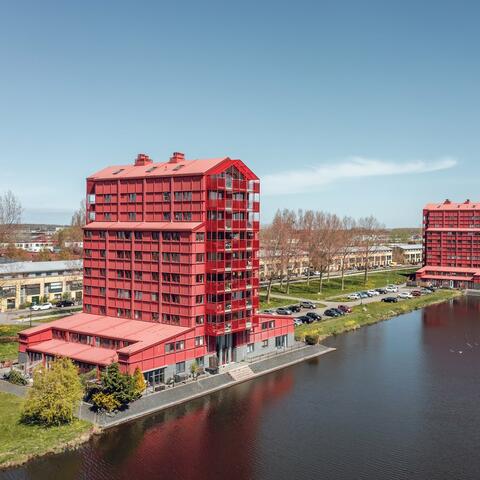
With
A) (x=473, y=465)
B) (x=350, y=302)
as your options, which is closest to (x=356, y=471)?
(x=473, y=465)

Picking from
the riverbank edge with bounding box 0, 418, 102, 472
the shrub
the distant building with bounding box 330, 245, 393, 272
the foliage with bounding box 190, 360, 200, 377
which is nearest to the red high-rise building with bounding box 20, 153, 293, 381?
the foliage with bounding box 190, 360, 200, 377

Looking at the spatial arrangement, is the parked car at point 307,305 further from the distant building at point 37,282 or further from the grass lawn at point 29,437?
the grass lawn at point 29,437

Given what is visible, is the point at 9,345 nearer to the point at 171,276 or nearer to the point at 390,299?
the point at 171,276

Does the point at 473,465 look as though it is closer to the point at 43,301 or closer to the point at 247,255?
the point at 247,255

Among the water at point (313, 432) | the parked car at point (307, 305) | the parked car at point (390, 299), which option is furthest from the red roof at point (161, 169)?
the parked car at point (390, 299)

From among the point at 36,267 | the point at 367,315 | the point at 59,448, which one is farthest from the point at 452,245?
the point at 59,448
